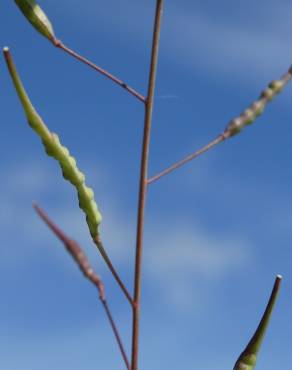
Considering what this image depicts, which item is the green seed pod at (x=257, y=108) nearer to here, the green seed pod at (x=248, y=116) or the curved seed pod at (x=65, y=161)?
the green seed pod at (x=248, y=116)

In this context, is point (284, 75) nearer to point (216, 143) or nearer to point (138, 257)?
point (216, 143)

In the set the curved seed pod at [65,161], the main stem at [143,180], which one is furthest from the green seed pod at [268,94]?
the curved seed pod at [65,161]

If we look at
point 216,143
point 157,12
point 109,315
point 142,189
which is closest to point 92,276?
point 109,315

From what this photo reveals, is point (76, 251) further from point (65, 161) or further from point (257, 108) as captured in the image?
point (257, 108)

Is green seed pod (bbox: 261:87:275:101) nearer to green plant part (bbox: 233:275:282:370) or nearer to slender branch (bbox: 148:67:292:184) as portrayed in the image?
slender branch (bbox: 148:67:292:184)

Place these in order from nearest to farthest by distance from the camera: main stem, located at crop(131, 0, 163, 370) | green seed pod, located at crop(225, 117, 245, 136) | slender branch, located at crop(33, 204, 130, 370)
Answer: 1. slender branch, located at crop(33, 204, 130, 370)
2. main stem, located at crop(131, 0, 163, 370)
3. green seed pod, located at crop(225, 117, 245, 136)

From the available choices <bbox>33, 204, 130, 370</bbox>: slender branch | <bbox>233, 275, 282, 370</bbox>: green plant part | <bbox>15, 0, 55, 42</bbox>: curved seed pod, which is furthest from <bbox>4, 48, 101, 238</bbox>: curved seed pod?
<bbox>233, 275, 282, 370</bbox>: green plant part
